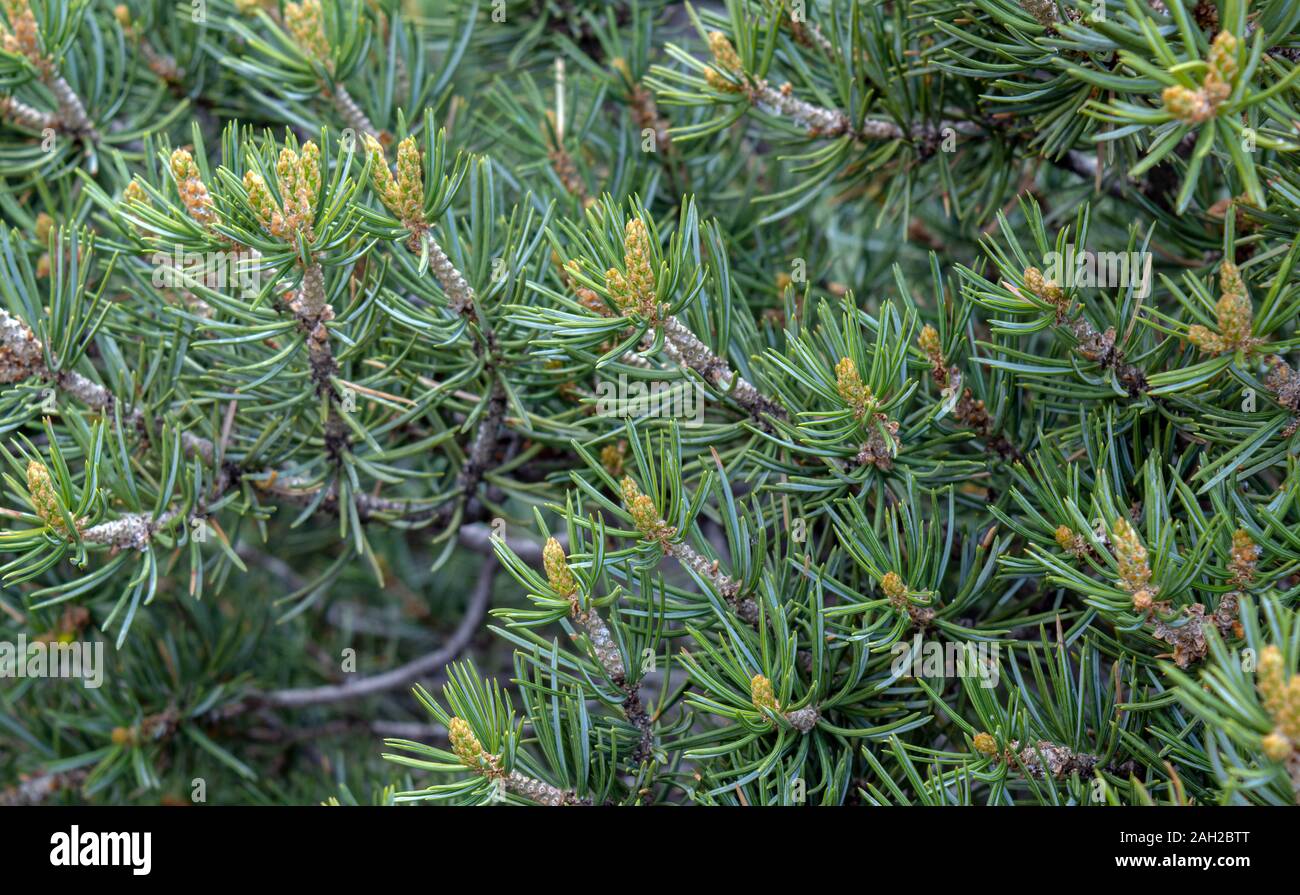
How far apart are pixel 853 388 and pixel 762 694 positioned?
0.17 meters

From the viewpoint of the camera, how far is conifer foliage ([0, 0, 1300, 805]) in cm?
52

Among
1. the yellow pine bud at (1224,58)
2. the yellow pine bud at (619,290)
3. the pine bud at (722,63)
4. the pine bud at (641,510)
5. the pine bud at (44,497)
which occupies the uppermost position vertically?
the pine bud at (722,63)

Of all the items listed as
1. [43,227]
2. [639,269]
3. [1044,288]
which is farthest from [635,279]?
[43,227]

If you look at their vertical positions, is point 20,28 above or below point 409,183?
above

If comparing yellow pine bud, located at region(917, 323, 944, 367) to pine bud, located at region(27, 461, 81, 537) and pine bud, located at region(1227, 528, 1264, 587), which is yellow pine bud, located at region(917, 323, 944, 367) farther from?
pine bud, located at region(27, 461, 81, 537)

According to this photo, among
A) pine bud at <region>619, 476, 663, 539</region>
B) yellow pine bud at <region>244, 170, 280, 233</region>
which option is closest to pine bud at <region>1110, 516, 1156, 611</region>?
pine bud at <region>619, 476, 663, 539</region>

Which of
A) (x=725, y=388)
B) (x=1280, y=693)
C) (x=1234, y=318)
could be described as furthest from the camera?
(x=725, y=388)

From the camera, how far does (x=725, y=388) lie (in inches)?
24.2

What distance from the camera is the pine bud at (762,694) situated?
0.54m

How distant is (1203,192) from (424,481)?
0.67m

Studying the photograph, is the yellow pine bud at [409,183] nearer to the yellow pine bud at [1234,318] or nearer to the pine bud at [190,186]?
the pine bud at [190,186]

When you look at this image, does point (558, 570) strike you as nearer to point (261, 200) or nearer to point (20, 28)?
point (261, 200)

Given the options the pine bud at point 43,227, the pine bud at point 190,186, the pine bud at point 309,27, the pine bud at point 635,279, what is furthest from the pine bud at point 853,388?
the pine bud at point 43,227

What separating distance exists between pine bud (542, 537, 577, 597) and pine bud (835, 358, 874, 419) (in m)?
0.18
